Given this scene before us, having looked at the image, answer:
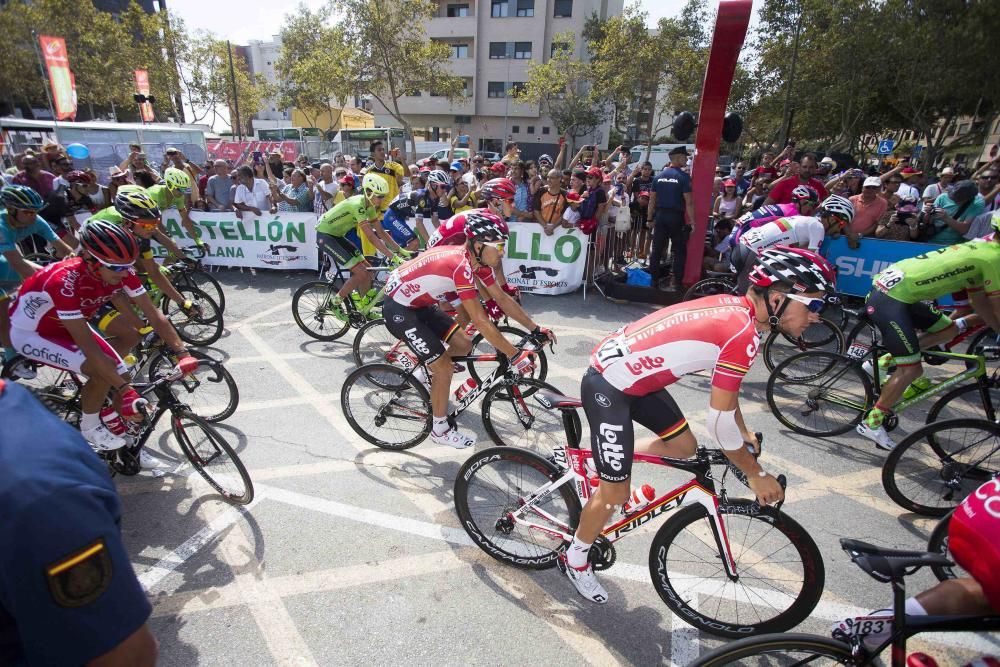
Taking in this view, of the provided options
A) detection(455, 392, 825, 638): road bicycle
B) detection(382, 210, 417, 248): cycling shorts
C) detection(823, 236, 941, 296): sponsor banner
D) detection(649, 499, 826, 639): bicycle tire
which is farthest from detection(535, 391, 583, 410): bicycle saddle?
detection(823, 236, 941, 296): sponsor banner

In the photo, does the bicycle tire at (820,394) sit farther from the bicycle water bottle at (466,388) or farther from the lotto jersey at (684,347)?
the bicycle water bottle at (466,388)

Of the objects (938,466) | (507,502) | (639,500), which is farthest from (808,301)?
(938,466)

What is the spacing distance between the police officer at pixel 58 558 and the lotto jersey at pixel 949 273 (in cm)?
539

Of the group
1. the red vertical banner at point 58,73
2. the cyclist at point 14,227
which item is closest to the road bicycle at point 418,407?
the cyclist at point 14,227

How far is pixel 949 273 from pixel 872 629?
3499mm

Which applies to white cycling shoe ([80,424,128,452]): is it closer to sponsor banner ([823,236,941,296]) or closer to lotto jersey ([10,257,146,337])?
lotto jersey ([10,257,146,337])

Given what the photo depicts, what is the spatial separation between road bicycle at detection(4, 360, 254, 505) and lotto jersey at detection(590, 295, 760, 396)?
109 inches

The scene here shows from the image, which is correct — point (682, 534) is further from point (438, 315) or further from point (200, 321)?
point (200, 321)

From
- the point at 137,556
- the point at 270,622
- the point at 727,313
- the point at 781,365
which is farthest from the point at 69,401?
the point at 781,365

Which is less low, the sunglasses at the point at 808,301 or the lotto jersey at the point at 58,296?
the sunglasses at the point at 808,301

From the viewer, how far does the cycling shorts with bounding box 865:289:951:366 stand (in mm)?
4312

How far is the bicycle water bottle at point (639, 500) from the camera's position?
2.85 m

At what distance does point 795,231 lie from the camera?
5984mm

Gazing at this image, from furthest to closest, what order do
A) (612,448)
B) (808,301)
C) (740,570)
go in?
1. (740,570)
2. (612,448)
3. (808,301)
